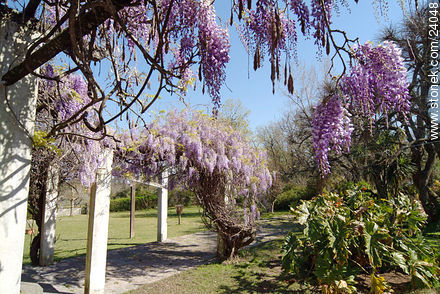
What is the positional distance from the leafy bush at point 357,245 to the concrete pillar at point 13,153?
318cm

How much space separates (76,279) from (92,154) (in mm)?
2507

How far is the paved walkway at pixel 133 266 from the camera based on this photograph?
15.1 feet

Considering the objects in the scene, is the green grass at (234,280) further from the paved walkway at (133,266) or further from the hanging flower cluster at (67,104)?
the hanging flower cluster at (67,104)

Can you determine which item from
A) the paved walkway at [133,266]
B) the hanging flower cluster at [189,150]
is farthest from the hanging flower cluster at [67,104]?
the paved walkway at [133,266]

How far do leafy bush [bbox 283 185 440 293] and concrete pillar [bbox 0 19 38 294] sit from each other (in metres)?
3.18

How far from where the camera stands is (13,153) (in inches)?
65.6

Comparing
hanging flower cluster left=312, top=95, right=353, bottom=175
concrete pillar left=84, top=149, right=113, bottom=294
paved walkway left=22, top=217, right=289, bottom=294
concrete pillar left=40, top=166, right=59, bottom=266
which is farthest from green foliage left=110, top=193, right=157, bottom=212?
hanging flower cluster left=312, top=95, right=353, bottom=175

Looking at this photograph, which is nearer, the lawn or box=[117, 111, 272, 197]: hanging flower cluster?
the lawn

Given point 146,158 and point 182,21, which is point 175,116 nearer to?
point 146,158

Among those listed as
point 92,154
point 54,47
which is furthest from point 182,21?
point 92,154

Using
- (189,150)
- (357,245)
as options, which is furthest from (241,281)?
(189,150)

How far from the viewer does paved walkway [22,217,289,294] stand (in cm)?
459

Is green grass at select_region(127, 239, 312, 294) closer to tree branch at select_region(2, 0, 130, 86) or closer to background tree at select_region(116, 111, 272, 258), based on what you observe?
background tree at select_region(116, 111, 272, 258)

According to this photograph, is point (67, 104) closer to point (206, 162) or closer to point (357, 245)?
point (206, 162)
